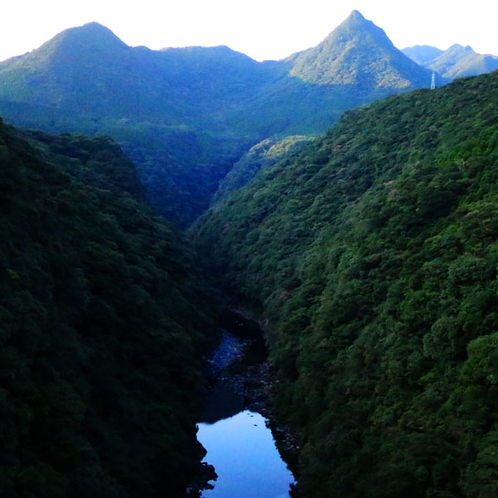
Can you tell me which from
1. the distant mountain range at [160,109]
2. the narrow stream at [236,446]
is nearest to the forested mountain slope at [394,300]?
the narrow stream at [236,446]

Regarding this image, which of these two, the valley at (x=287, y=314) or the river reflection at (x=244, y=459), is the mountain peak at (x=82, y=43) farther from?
the river reflection at (x=244, y=459)

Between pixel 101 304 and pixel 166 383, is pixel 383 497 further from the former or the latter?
pixel 101 304

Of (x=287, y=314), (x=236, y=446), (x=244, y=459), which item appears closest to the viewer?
(x=244, y=459)

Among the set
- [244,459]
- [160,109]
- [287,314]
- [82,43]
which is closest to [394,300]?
[244,459]

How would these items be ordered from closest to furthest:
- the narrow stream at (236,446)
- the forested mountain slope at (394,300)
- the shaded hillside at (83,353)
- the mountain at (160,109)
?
the shaded hillside at (83,353) → the forested mountain slope at (394,300) → the narrow stream at (236,446) → the mountain at (160,109)

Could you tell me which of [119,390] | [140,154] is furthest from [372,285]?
[140,154]

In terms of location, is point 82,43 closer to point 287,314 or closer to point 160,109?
point 160,109
